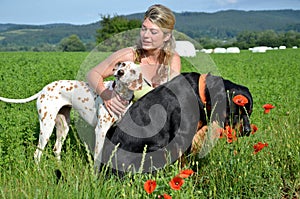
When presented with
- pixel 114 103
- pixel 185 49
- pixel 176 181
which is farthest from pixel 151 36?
pixel 176 181

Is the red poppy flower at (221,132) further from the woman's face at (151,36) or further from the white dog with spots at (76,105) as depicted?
the woman's face at (151,36)

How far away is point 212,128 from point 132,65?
1005mm

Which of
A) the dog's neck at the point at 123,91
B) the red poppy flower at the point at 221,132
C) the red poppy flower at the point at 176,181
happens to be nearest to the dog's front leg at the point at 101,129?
the dog's neck at the point at 123,91

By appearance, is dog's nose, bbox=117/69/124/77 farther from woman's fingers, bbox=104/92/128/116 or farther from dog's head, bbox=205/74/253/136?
dog's head, bbox=205/74/253/136

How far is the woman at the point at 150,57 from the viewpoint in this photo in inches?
185

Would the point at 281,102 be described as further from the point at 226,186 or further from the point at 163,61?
the point at 226,186

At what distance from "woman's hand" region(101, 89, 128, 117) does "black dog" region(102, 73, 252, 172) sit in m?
0.20

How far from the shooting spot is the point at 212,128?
160 inches

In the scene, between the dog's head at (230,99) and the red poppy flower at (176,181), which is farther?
the dog's head at (230,99)

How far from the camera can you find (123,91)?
14.8ft

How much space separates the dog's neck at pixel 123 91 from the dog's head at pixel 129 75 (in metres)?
0.07

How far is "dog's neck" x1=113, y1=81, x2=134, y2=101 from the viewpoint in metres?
4.49

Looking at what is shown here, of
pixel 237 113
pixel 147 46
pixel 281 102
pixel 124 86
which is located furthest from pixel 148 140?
pixel 281 102

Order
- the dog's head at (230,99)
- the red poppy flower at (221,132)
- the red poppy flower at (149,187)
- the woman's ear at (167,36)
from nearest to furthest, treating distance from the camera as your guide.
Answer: the red poppy flower at (149,187) < the red poppy flower at (221,132) < the dog's head at (230,99) < the woman's ear at (167,36)
